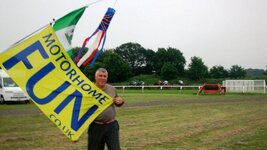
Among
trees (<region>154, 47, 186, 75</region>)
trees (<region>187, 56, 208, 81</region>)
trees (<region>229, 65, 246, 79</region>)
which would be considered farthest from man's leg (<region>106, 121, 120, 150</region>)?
trees (<region>229, 65, 246, 79</region>)

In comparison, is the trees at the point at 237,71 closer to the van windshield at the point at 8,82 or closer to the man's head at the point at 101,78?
the van windshield at the point at 8,82

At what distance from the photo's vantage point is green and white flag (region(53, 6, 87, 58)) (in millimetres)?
6199

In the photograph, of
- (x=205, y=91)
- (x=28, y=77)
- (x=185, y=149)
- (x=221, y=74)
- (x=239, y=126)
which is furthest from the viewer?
(x=221, y=74)

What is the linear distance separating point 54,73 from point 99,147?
1.40 m

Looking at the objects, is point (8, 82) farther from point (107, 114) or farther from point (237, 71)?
point (237, 71)

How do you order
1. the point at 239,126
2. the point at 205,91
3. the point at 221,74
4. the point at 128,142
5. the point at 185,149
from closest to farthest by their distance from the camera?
the point at 185,149, the point at 128,142, the point at 239,126, the point at 205,91, the point at 221,74

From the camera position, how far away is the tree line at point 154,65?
88188 millimetres

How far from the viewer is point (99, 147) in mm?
6086

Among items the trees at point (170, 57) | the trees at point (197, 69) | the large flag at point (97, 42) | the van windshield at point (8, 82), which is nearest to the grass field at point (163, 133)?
the large flag at point (97, 42)

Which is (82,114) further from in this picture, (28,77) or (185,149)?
(185,149)

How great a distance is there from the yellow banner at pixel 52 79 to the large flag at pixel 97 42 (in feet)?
2.58

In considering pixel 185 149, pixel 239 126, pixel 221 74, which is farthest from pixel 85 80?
pixel 221 74

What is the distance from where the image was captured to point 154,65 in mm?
112625

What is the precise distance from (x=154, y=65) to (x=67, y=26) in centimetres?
10666
